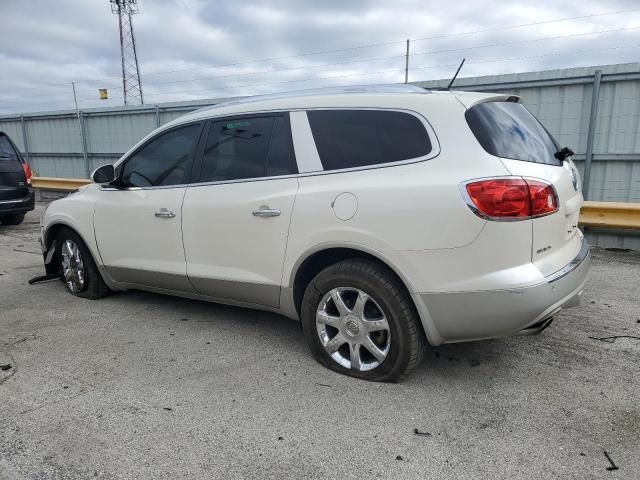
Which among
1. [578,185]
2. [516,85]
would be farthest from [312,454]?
[516,85]

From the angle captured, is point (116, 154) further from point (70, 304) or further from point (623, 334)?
point (623, 334)

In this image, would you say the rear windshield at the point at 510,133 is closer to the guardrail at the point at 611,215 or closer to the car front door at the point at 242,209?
the car front door at the point at 242,209

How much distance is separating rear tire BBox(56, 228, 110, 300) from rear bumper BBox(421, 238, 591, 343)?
3395mm

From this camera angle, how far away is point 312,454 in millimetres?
2389

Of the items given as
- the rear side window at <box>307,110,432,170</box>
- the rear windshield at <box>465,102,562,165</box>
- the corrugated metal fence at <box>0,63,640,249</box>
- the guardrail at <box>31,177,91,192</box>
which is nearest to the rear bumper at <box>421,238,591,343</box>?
the rear windshield at <box>465,102,562,165</box>

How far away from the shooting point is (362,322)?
2980 millimetres

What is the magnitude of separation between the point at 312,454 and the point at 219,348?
4.77 feet

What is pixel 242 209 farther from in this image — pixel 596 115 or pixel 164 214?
pixel 596 115

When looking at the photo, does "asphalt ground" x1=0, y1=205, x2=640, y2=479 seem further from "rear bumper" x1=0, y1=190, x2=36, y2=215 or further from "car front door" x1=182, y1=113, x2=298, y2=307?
"rear bumper" x1=0, y1=190, x2=36, y2=215

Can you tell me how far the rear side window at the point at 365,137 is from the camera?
2857 millimetres

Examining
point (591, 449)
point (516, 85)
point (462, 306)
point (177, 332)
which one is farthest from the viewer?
point (516, 85)

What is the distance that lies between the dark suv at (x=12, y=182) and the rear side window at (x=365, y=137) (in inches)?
298

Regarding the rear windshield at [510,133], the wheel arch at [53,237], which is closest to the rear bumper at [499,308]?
the rear windshield at [510,133]

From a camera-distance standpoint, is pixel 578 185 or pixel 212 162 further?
pixel 212 162
